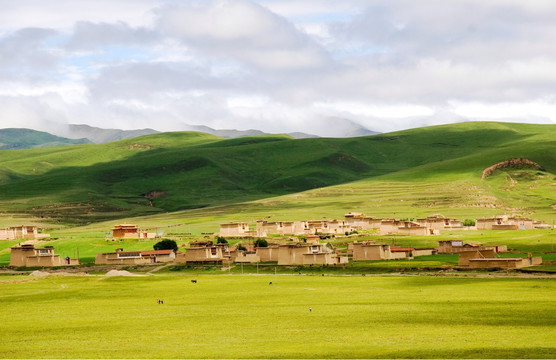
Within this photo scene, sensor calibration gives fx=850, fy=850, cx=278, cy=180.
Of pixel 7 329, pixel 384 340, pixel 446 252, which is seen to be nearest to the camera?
pixel 384 340

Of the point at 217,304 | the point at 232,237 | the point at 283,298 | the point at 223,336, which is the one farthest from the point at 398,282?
the point at 232,237

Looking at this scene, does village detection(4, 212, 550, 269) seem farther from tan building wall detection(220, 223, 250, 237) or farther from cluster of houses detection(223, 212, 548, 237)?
tan building wall detection(220, 223, 250, 237)

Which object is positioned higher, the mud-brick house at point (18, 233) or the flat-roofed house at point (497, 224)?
the mud-brick house at point (18, 233)

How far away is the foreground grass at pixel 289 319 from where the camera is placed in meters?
45.9

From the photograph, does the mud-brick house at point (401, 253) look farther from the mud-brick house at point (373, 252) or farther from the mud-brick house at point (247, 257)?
the mud-brick house at point (247, 257)

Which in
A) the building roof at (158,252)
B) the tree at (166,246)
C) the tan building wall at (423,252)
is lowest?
the tan building wall at (423,252)

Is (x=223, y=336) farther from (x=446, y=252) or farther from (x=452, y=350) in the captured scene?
(x=446, y=252)

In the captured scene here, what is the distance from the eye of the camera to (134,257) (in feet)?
424

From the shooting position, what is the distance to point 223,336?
52.1m

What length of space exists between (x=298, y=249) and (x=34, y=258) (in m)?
41.8

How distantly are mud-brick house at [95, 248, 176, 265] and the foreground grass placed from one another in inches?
1327

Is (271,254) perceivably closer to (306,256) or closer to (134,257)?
(306,256)

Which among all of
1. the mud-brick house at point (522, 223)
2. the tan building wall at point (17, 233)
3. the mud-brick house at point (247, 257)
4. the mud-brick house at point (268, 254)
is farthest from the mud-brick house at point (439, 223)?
the tan building wall at point (17, 233)

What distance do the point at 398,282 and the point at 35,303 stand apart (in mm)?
35812
